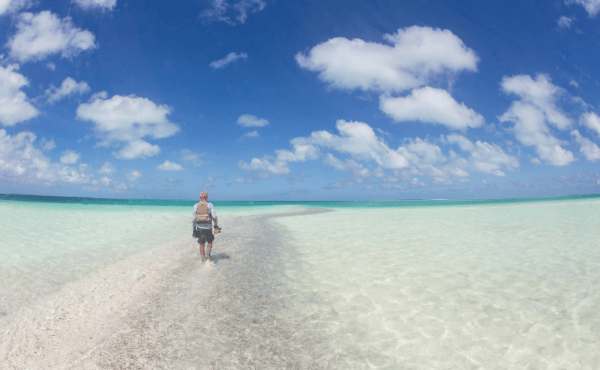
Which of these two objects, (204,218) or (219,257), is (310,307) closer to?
(204,218)

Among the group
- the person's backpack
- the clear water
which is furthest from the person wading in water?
the clear water

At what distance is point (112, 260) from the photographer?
41.4 feet

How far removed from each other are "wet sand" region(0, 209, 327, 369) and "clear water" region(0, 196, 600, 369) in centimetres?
4

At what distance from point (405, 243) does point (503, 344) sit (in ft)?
32.5

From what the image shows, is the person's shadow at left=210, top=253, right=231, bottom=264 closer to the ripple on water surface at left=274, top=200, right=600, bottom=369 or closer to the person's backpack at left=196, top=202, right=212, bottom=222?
the person's backpack at left=196, top=202, right=212, bottom=222

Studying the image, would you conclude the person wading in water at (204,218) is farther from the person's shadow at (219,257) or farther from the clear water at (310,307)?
the person's shadow at (219,257)

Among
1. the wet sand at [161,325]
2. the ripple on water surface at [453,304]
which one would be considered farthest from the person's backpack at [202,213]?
the ripple on water surface at [453,304]

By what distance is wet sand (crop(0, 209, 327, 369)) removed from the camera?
520 cm

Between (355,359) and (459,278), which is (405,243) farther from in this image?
(355,359)

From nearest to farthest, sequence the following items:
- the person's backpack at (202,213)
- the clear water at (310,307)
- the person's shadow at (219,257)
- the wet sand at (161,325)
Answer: the wet sand at (161,325)
the clear water at (310,307)
the person's backpack at (202,213)
the person's shadow at (219,257)

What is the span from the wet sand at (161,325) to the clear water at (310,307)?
0.12ft

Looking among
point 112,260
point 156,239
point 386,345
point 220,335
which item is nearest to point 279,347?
point 220,335

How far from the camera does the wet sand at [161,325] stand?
5203mm

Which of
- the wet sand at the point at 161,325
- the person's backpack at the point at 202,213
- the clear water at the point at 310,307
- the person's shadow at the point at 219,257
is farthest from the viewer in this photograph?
the person's shadow at the point at 219,257
